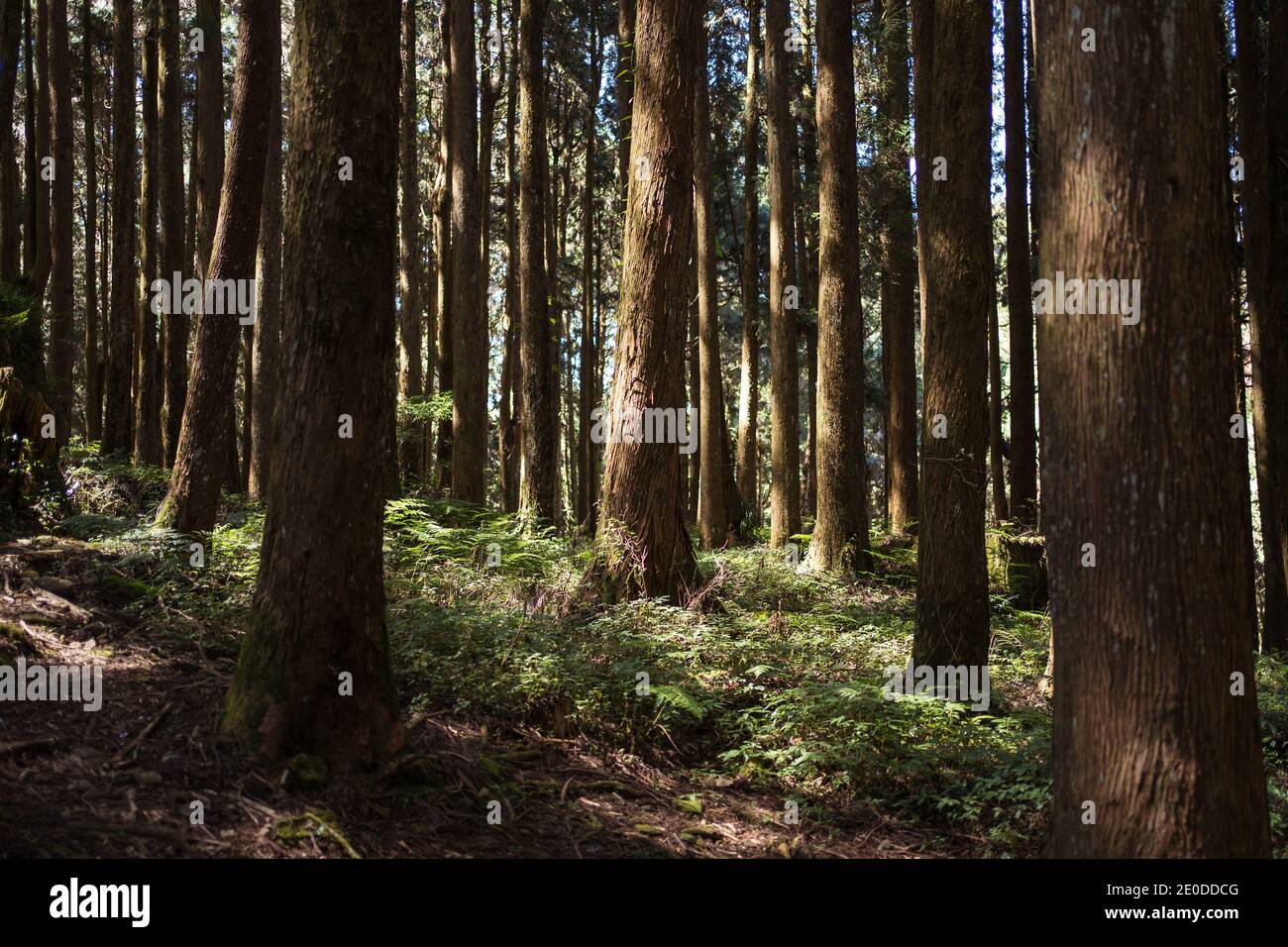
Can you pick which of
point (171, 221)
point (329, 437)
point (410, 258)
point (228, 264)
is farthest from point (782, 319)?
point (329, 437)

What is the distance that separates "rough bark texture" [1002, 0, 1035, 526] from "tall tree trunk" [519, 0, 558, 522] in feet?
26.3

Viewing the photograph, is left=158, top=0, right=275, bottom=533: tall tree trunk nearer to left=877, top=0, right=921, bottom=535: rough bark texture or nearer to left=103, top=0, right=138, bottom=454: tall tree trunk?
left=103, top=0, right=138, bottom=454: tall tree trunk

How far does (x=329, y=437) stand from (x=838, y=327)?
990 cm

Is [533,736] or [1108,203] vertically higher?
[1108,203]

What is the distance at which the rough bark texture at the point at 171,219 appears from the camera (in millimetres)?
13578

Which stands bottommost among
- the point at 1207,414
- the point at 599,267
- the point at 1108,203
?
the point at 1207,414

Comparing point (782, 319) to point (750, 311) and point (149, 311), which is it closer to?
point (750, 311)

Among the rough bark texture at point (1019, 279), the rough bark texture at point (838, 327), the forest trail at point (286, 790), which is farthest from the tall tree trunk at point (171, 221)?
the rough bark texture at point (1019, 279)

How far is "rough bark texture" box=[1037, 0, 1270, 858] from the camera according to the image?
4.03 metres

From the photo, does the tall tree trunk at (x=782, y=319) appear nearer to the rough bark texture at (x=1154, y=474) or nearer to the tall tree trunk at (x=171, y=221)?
the tall tree trunk at (x=171, y=221)

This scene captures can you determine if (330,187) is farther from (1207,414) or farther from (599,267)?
(599,267)
